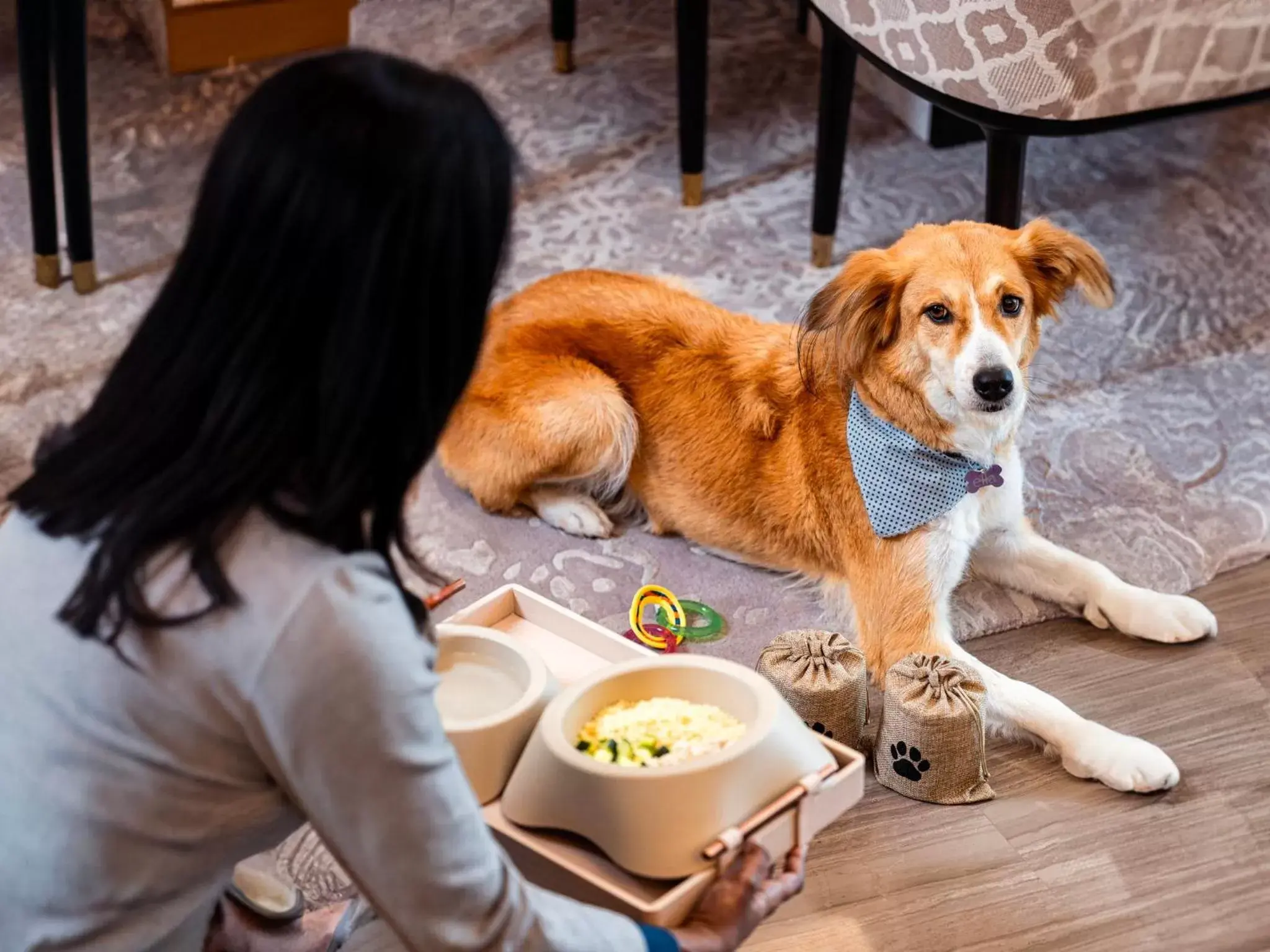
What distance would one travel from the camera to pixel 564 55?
3.71m

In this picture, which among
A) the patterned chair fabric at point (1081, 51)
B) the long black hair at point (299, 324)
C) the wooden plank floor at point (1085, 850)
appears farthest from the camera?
the patterned chair fabric at point (1081, 51)

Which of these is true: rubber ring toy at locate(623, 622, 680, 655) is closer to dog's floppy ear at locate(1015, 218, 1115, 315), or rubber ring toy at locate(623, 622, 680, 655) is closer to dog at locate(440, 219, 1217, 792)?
dog at locate(440, 219, 1217, 792)

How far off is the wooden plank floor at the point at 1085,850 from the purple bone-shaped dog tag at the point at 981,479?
0.26m

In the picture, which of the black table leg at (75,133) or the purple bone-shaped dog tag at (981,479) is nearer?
the purple bone-shaped dog tag at (981,479)

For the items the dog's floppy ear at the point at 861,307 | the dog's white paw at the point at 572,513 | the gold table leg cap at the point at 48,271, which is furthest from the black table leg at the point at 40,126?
the dog's floppy ear at the point at 861,307

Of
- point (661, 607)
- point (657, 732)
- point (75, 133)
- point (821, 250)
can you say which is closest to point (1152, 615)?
point (661, 607)

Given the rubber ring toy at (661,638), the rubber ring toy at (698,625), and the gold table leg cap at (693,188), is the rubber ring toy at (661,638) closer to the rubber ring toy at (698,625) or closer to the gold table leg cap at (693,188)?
the rubber ring toy at (698,625)

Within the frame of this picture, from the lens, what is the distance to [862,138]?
3471 millimetres

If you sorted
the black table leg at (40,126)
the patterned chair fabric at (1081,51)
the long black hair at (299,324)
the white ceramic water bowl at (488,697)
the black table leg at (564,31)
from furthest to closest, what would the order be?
1. the black table leg at (564,31)
2. the black table leg at (40,126)
3. the patterned chair fabric at (1081,51)
4. the white ceramic water bowl at (488,697)
5. the long black hair at (299,324)

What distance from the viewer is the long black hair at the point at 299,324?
98 cm

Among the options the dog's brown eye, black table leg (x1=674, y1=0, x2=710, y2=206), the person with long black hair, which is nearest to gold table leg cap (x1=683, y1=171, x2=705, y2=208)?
black table leg (x1=674, y1=0, x2=710, y2=206)

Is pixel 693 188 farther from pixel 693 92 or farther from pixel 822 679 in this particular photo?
pixel 822 679

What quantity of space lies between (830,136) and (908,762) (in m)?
1.48

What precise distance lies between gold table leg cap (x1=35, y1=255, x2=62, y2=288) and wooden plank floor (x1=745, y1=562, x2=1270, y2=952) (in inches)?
76.2
